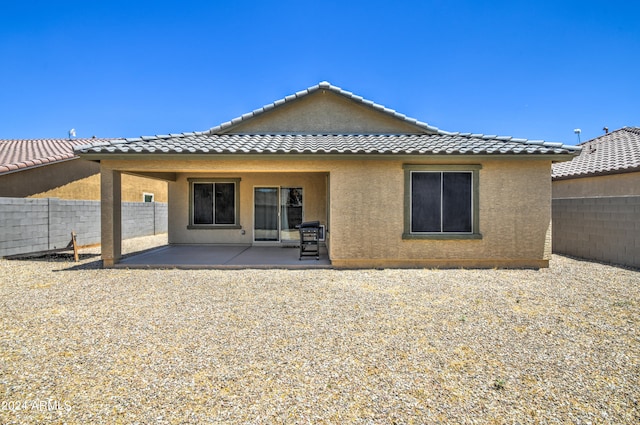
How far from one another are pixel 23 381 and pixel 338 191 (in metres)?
6.90

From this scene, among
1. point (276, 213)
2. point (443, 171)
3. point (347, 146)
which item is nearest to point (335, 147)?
point (347, 146)

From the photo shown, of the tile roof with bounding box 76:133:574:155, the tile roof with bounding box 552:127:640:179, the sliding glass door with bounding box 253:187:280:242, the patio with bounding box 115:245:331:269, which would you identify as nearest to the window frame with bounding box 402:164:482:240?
the tile roof with bounding box 76:133:574:155

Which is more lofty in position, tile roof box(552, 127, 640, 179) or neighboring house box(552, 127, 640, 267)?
tile roof box(552, 127, 640, 179)

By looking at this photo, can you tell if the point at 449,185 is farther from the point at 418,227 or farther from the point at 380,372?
the point at 380,372

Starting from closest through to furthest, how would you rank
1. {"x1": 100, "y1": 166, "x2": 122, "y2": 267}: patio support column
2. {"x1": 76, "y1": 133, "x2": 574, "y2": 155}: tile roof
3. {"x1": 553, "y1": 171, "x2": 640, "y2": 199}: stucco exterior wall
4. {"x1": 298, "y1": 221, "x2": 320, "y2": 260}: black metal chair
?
{"x1": 76, "y1": 133, "x2": 574, "y2": 155}: tile roof, {"x1": 100, "y1": 166, "x2": 122, "y2": 267}: patio support column, {"x1": 298, "y1": 221, "x2": 320, "y2": 260}: black metal chair, {"x1": 553, "y1": 171, "x2": 640, "y2": 199}: stucco exterior wall

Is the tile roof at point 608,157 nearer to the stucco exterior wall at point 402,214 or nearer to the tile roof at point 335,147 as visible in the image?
the tile roof at point 335,147

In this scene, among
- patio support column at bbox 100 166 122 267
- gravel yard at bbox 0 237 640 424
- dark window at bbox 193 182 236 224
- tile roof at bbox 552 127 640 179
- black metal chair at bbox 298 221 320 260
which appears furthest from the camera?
dark window at bbox 193 182 236 224

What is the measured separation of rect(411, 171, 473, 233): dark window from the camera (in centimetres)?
882

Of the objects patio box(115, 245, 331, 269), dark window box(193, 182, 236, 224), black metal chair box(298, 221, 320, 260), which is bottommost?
patio box(115, 245, 331, 269)

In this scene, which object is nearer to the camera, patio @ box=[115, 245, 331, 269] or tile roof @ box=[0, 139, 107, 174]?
patio @ box=[115, 245, 331, 269]

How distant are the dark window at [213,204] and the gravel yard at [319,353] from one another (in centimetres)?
572

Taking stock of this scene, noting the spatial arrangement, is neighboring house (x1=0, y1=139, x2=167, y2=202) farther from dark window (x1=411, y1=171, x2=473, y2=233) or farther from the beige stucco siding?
dark window (x1=411, y1=171, x2=473, y2=233)

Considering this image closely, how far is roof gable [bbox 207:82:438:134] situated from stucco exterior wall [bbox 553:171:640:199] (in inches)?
287

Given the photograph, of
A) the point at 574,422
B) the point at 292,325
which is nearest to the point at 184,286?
the point at 292,325
